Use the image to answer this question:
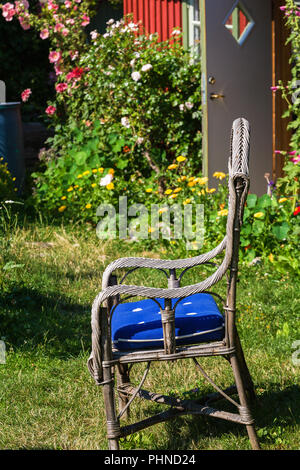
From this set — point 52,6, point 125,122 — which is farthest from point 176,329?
point 52,6

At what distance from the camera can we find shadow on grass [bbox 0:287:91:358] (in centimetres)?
368

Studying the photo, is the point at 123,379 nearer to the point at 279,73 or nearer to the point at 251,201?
the point at 251,201

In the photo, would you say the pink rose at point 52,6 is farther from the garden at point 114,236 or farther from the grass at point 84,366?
the grass at point 84,366

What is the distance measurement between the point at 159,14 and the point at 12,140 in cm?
240

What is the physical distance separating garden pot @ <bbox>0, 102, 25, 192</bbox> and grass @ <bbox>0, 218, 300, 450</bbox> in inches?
107

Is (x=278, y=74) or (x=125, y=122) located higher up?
(x=278, y=74)

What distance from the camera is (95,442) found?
2.66 metres

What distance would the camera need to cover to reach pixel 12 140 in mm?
7719

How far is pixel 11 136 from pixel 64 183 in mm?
1312

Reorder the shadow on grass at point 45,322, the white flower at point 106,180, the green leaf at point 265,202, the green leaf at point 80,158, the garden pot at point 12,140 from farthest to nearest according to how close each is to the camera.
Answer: the garden pot at point 12,140 → the green leaf at point 80,158 → the white flower at point 106,180 → the green leaf at point 265,202 → the shadow on grass at point 45,322

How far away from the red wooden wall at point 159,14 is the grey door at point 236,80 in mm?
1444

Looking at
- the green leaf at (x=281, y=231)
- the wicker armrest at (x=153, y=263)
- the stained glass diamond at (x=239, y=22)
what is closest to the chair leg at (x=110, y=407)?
the wicker armrest at (x=153, y=263)

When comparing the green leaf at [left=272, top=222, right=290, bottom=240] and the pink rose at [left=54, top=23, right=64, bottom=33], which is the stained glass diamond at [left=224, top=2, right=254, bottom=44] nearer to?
the pink rose at [left=54, top=23, right=64, bottom=33]

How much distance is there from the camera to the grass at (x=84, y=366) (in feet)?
8.87
